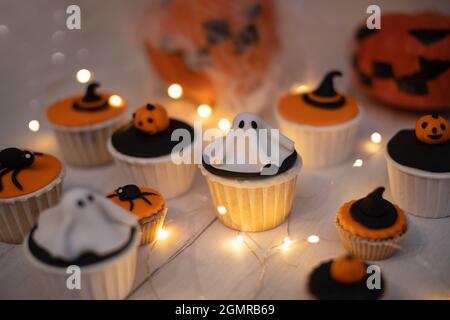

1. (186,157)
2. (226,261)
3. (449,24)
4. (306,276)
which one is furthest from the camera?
(449,24)

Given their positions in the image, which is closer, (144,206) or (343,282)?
(343,282)

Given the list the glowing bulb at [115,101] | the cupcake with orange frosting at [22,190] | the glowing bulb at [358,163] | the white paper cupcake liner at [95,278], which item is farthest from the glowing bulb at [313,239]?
the glowing bulb at [115,101]

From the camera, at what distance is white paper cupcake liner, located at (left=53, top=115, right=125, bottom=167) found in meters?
2.01

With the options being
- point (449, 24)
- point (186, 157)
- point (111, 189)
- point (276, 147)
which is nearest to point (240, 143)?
point (276, 147)

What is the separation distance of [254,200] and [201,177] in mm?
416

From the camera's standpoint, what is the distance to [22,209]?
5.30ft

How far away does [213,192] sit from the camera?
171 cm

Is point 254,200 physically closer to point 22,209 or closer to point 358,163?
point 358,163

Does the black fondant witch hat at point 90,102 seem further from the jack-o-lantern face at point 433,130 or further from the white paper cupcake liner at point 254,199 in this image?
the jack-o-lantern face at point 433,130

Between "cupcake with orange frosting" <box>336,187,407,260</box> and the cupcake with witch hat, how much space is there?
1.48 ft

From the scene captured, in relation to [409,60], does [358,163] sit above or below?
below

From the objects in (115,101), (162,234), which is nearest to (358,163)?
(162,234)
